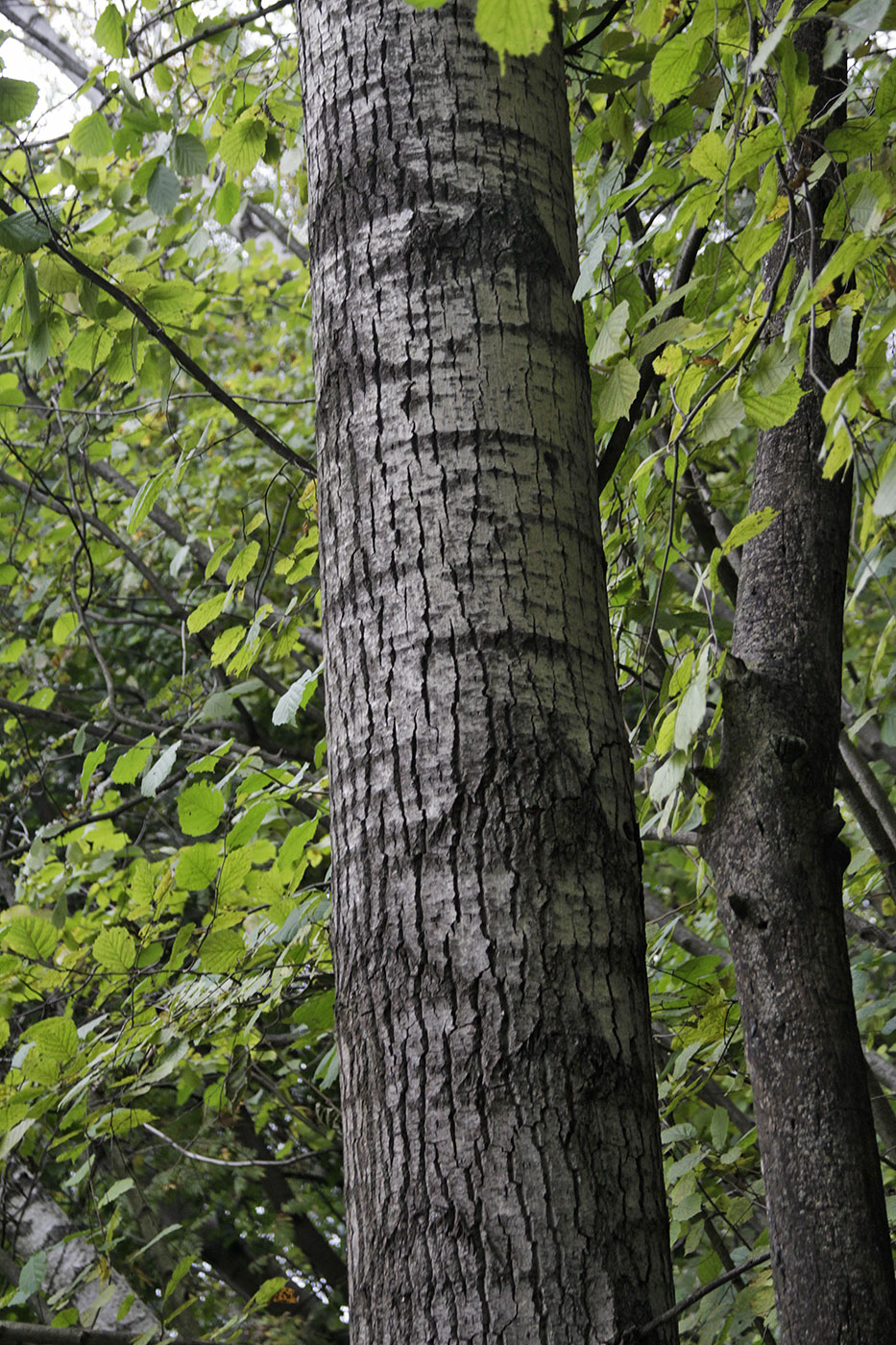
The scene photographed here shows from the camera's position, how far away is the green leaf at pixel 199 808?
6.56ft

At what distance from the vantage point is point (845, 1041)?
4.03 ft

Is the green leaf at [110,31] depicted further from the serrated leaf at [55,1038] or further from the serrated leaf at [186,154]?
the serrated leaf at [55,1038]

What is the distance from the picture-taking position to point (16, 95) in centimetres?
167

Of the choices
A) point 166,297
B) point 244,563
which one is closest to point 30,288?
point 166,297

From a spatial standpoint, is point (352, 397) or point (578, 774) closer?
point (578, 774)

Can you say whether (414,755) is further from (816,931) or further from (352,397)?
(816,931)

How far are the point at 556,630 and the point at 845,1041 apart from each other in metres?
0.60

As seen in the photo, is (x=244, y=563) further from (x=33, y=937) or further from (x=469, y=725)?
(x=469, y=725)

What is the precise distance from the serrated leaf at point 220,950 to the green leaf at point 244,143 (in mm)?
1612

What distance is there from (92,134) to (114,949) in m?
1.67

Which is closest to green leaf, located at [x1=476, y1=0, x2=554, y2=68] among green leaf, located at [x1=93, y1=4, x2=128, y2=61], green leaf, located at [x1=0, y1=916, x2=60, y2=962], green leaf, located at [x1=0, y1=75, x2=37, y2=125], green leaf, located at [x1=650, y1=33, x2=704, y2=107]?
green leaf, located at [x1=650, y1=33, x2=704, y2=107]

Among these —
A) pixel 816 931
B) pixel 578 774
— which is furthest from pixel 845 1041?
pixel 578 774

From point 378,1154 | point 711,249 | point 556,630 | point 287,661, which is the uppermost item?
point 287,661

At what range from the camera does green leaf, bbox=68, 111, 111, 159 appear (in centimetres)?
201
